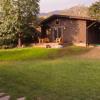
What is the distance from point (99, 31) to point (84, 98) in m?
39.9

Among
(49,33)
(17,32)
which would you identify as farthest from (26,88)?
(49,33)

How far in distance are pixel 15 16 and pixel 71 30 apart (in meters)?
8.01

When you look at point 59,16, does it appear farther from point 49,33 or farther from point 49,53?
point 49,53

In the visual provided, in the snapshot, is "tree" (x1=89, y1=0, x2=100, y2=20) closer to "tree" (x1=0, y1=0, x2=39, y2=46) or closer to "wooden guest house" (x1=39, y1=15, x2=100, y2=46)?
"wooden guest house" (x1=39, y1=15, x2=100, y2=46)

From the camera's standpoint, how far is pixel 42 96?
38.1ft

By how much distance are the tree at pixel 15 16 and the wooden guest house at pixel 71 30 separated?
11.0 feet

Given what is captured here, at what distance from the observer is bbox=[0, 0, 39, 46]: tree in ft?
154

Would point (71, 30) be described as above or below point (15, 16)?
below

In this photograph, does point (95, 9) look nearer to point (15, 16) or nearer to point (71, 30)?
point (71, 30)

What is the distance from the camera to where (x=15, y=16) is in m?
46.8

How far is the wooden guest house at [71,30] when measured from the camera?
47.1 metres

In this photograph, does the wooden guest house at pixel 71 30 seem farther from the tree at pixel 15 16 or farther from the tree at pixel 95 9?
the tree at pixel 95 9

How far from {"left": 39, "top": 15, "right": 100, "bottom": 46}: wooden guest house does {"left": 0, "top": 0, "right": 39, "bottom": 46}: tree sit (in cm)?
334

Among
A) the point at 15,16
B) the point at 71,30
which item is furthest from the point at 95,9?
the point at 15,16
